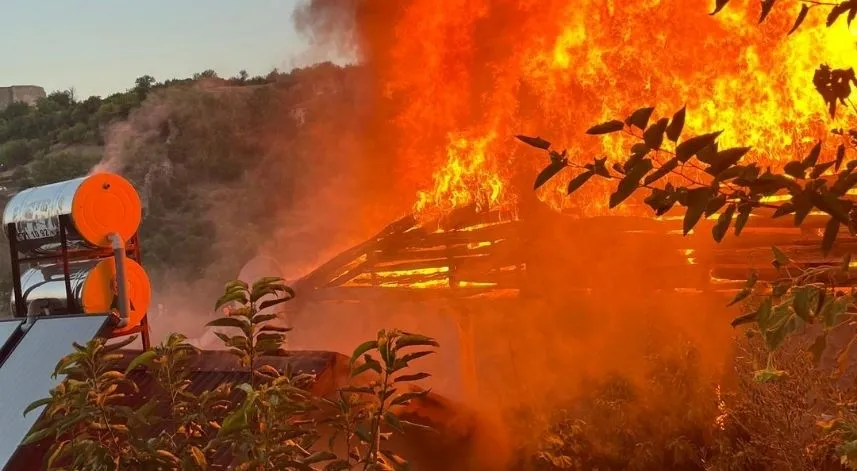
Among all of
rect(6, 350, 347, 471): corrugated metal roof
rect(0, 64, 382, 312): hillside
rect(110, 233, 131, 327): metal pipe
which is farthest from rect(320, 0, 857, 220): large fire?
rect(110, 233, 131, 327): metal pipe

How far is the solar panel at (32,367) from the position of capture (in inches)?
124

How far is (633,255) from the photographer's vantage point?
7.29m

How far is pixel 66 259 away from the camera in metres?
5.31

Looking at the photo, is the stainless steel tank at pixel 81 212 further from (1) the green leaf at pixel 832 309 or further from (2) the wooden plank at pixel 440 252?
(1) the green leaf at pixel 832 309

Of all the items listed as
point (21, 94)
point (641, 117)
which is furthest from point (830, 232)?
point (21, 94)

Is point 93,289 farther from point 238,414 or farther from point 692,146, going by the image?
point 692,146

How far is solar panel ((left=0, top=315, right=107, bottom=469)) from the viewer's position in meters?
3.16

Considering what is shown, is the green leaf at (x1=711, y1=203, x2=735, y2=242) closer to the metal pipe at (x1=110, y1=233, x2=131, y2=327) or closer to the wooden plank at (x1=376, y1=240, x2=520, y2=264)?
the metal pipe at (x1=110, y1=233, x2=131, y2=327)

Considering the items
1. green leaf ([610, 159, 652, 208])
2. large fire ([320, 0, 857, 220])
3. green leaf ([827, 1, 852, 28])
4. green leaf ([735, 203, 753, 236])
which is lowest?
green leaf ([735, 203, 753, 236])

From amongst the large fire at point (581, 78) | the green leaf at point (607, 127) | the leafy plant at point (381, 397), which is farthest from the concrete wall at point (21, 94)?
the green leaf at point (607, 127)

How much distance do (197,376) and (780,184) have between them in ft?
14.6

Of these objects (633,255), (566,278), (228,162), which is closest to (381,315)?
(566,278)

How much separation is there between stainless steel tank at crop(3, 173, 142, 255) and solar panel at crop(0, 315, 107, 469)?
155cm

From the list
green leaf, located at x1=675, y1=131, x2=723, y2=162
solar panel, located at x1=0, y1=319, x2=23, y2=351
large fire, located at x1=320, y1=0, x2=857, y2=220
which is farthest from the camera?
large fire, located at x1=320, y1=0, x2=857, y2=220
